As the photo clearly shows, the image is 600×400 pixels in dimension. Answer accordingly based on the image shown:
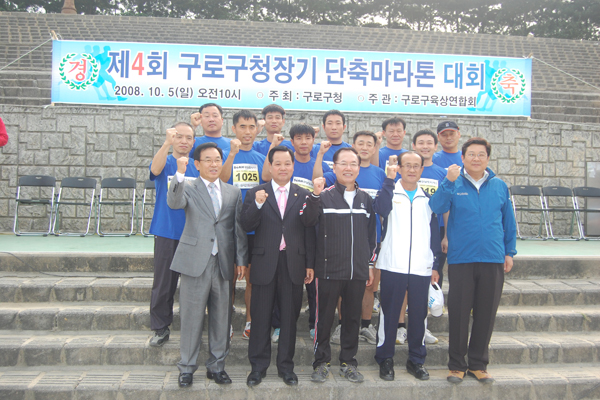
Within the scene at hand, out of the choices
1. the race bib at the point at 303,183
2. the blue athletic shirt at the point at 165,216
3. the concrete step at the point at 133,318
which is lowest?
the concrete step at the point at 133,318

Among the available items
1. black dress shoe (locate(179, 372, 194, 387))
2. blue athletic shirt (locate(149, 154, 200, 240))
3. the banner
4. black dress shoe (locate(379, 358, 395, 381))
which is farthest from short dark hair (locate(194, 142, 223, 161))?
the banner

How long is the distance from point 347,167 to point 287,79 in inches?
158

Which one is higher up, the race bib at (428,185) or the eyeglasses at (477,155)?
the eyeglasses at (477,155)

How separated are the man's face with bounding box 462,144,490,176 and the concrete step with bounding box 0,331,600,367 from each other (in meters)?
1.52

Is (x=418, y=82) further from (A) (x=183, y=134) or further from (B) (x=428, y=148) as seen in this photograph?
(A) (x=183, y=134)

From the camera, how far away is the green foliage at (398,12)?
2247 cm

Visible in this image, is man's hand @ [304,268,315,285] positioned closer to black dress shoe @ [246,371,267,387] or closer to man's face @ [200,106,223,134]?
black dress shoe @ [246,371,267,387]

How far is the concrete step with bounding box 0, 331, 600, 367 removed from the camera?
10.3 ft

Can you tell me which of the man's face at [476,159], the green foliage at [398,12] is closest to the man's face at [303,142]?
the man's face at [476,159]

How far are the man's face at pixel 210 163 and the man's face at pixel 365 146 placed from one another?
47.4 inches

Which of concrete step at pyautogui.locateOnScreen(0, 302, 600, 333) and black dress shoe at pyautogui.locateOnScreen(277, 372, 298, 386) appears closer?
black dress shoe at pyautogui.locateOnScreen(277, 372, 298, 386)

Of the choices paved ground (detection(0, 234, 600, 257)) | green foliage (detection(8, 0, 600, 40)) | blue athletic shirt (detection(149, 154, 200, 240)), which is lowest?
paved ground (detection(0, 234, 600, 257))

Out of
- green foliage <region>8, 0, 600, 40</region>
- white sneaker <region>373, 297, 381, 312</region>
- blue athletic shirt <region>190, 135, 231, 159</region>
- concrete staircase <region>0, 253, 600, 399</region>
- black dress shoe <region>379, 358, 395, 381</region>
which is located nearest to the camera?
concrete staircase <region>0, 253, 600, 399</region>

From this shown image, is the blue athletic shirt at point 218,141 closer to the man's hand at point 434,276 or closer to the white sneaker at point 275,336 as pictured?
the white sneaker at point 275,336
